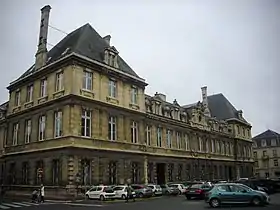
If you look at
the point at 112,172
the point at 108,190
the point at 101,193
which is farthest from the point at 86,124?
the point at 101,193

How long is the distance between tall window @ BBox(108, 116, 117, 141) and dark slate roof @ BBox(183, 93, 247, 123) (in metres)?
35.4

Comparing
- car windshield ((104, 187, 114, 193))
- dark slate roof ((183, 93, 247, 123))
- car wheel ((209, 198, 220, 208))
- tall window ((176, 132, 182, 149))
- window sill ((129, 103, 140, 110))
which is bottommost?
car wheel ((209, 198, 220, 208))

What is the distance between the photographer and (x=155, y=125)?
136 feet

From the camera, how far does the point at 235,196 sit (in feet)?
65.0

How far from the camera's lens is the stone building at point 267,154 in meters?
82.8

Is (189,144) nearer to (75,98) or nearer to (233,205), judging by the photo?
(75,98)

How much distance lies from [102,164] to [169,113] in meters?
17.2

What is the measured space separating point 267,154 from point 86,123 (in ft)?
223

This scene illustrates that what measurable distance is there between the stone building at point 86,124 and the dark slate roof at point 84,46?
0.49 feet

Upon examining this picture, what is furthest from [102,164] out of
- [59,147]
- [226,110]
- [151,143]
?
[226,110]

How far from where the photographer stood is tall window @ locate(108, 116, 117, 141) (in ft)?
107

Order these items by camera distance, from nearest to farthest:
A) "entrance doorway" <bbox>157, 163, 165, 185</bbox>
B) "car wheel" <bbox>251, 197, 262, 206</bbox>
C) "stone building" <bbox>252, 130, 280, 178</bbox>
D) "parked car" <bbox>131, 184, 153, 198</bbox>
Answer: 1. "car wheel" <bbox>251, 197, 262, 206</bbox>
2. "parked car" <bbox>131, 184, 153, 198</bbox>
3. "entrance doorway" <bbox>157, 163, 165, 185</bbox>
4. "stone building" <bbox>252, 130, 280, 178</bbox>

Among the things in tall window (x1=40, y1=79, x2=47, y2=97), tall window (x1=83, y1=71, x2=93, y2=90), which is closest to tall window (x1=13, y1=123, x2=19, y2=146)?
tall window (x1=40, y1=79, x2=47, y2=97)

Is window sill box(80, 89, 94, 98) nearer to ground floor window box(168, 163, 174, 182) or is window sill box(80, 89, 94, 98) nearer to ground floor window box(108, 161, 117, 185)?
ground floor window box(108, 161, 117, 185)
